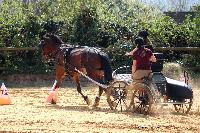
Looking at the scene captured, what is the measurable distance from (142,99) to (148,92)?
0.27 m

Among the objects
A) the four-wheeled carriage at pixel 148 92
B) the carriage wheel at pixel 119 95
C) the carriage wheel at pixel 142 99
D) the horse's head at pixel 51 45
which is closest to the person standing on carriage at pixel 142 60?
the four-wheeled carriage at pixel 148 92

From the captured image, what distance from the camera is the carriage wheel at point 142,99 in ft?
34.8

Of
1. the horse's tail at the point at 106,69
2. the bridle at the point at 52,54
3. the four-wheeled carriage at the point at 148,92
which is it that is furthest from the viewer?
the bridle at the point at 52,54

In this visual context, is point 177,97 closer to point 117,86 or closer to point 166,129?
point 117,86

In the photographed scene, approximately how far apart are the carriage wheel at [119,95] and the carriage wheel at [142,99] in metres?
0.23

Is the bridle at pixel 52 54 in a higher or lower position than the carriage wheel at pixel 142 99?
higher

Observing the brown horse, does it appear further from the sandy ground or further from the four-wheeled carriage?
the sandy ground

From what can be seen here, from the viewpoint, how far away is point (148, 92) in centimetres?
1059

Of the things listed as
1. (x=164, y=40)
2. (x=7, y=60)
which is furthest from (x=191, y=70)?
(x=7, y=60)

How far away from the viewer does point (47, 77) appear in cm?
1986

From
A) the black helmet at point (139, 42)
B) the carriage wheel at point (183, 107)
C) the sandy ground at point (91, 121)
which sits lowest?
the sandy ground at point (91, 121)

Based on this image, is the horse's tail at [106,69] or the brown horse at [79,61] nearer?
the horse's tail at [106,69]

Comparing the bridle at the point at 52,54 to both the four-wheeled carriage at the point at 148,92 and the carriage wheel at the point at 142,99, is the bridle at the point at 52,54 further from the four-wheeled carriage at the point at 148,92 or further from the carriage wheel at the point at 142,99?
the carriage wheel at the point at 142,99

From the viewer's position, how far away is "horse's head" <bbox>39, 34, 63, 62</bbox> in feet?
44.2
